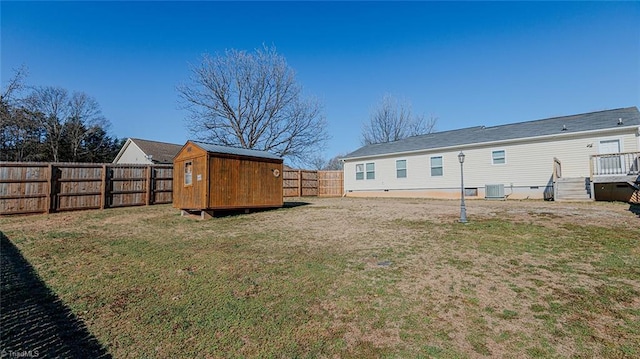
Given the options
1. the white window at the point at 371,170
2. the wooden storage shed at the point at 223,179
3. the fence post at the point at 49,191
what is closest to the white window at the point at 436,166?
the white window at the point at 371,170

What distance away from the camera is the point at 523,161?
14.2 meters

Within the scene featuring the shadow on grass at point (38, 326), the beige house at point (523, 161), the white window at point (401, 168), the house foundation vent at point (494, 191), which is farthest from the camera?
the white window at point (401, 168)

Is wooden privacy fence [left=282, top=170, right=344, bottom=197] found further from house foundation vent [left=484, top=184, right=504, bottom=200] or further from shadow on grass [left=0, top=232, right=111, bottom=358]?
shadow on grass [left=0, top=232, right=111, bottom=358]

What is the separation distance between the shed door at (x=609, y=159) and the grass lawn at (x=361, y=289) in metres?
6.18

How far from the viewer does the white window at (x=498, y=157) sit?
14807mm

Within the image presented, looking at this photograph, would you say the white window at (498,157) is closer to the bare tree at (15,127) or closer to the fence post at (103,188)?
the fence post at (103,188)

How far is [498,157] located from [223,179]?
14.0 m

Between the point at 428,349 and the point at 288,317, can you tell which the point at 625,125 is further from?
the point at 288,317

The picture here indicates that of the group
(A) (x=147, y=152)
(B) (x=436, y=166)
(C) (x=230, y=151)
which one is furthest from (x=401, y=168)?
(A) (x=147, y=152)

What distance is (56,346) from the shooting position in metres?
2.63

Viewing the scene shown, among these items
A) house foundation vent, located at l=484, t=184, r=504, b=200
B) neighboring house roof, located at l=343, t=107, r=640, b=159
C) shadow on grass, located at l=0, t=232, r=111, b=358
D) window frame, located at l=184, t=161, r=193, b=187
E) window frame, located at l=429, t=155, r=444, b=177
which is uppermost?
neighboring house roof, located at l=343, t=107, r=640, b=159

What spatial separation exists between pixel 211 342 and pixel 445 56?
64.0 feet

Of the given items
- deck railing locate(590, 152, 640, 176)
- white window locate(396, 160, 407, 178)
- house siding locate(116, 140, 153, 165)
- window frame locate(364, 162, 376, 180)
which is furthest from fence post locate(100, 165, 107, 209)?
deck railing locate(590, 152, 640, 176)

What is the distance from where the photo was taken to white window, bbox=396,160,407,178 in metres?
18.6
